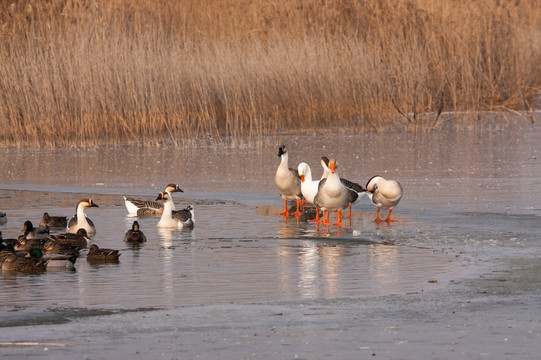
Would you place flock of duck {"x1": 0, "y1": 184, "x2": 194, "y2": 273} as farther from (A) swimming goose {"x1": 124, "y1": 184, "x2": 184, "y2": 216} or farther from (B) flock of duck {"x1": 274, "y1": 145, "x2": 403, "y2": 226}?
(B) flock of duck {"x1": 274, "y1": 145, "x2": 403, "y2": 226}

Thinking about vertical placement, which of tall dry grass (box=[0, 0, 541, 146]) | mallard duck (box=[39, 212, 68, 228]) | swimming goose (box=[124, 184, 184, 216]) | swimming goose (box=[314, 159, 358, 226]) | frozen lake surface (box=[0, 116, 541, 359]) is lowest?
frozen lake surface (box=[0, 116, 541, 359])

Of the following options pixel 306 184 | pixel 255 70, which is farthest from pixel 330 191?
pixel 255 70

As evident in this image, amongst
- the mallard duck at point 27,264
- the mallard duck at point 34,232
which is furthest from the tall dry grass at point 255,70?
the mallard duck at point 27,264

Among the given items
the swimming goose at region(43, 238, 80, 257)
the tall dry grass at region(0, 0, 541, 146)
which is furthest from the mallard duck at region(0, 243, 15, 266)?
the tall dry grass at region(0, 0, 541, 146)

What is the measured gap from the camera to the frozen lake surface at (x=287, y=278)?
269 inches

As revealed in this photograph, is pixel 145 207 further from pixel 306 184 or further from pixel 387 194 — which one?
pixel 387 194

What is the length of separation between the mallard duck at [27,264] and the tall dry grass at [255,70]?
15.5 m

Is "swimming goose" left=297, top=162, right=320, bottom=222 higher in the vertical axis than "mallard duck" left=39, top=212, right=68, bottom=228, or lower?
higher

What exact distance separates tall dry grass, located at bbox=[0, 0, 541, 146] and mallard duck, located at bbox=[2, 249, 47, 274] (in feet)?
50.8

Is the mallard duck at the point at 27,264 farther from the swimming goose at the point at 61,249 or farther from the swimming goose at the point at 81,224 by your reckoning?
the swimming goose at the point at 81,224

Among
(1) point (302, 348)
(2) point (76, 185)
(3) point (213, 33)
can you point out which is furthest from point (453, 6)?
(1) point (302, 348)

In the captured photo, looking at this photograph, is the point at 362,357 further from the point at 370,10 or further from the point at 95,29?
the point at 370,10

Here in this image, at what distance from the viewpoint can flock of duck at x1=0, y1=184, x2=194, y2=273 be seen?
33.4 feet

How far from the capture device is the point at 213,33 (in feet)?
100
